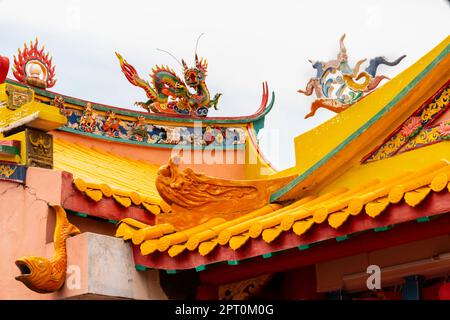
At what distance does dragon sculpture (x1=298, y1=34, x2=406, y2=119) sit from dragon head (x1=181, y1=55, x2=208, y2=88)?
254 centimetres

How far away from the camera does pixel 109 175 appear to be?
8.77 m

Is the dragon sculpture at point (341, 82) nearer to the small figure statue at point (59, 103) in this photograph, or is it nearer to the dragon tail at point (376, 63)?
the dragon tail at point (376, 63)

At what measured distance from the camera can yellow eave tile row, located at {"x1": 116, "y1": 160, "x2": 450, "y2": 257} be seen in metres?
5.39

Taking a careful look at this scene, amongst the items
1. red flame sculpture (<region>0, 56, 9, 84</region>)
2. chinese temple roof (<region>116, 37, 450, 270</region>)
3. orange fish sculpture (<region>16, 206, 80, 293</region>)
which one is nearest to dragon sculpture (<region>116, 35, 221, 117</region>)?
red flame sculpture (<region>0, 56, 9, 84</region>)

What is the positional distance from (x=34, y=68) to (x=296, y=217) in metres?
4.66

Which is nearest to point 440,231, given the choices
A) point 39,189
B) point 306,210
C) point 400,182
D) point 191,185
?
point 400,182

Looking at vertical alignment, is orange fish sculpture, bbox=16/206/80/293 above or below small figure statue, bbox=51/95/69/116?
below

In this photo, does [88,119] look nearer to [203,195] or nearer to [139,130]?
[139,130]

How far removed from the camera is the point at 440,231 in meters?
5.70

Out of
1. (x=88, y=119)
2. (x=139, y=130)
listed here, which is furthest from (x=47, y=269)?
(x=139, y=130)

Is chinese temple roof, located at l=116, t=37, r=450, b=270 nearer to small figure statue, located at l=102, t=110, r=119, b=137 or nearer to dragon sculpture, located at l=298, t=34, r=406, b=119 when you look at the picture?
dragon sculpture, located at l=298, t=34, r=406, b=119

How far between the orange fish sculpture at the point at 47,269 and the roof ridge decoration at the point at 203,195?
76cm

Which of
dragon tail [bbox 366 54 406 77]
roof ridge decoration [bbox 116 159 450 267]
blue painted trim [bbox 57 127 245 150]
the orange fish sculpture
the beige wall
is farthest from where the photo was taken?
blue painted trim [bbox 57 127 245 150]
